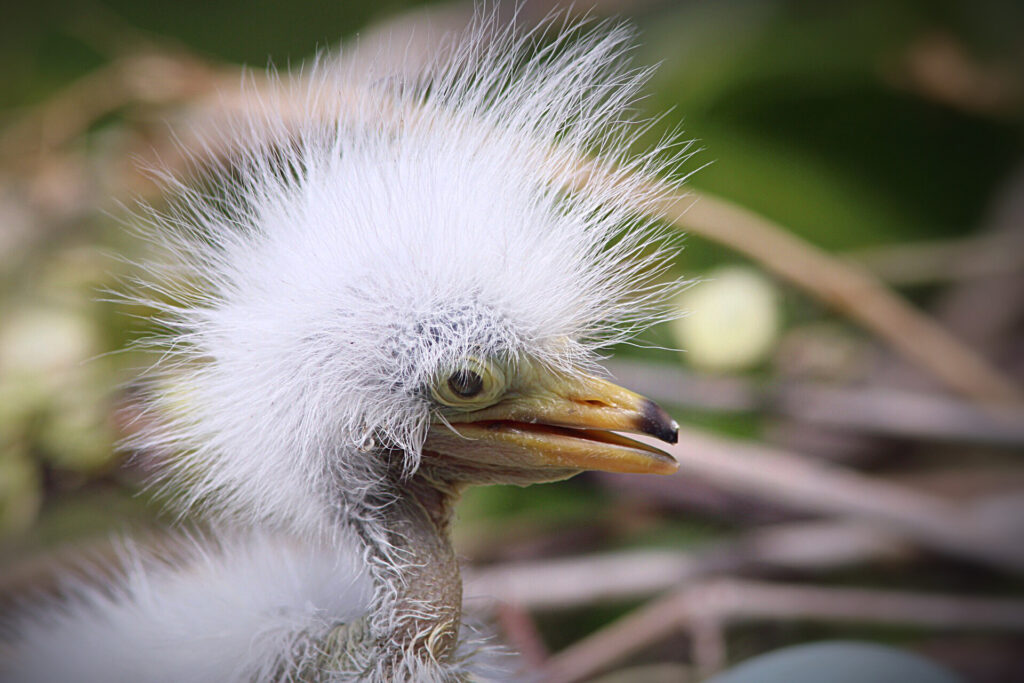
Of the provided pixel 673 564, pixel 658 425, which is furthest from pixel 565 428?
pixel 673 564

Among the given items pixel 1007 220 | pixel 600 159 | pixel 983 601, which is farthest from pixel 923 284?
pixel 600 159

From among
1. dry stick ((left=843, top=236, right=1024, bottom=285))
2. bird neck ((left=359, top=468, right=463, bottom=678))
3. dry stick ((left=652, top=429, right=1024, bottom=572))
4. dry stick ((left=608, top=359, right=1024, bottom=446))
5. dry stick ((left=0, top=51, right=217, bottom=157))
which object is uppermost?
dry stick ((left=843, top=236, right=1024, bottom=285))

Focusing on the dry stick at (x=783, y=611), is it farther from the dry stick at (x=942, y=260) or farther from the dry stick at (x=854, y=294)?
the dry stick at (x=942, y=260)

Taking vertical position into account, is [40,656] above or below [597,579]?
below

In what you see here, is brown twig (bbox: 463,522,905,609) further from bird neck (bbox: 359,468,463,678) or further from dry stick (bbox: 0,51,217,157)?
dry stick (bbox: 0,51,217,157)

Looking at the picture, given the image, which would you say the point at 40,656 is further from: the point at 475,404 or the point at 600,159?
the point at 600,159

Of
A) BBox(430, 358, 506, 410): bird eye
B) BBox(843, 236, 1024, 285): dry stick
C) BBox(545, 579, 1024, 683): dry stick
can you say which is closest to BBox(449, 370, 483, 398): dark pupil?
BBox(430, 358, 506, 410): bird eye
